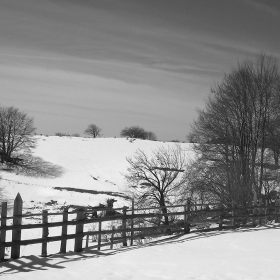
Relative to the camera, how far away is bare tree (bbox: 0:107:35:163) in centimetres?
4512

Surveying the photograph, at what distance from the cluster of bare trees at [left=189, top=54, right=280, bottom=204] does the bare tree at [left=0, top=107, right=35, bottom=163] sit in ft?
86.1

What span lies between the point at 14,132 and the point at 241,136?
2945cm

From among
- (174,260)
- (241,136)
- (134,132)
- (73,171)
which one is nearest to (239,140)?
(241,136)

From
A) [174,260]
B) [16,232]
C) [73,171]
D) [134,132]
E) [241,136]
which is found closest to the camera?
[16,232]

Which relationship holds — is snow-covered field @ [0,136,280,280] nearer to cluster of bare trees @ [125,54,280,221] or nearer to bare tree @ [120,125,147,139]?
cluster of bare trees @ [125,54,280,221]

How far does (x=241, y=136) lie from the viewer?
26609mm

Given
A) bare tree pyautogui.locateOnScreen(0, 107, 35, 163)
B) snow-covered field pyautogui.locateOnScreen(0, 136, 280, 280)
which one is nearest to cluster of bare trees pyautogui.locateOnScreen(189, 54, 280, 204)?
snow-covered field pyautogui.locateOnScreen(0, 136, 280, 280)

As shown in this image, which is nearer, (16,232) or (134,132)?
(16,232)

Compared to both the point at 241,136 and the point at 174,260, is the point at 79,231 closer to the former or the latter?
the point at 174,260

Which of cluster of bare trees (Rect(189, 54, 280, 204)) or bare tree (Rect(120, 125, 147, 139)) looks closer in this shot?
cluster of bare trees (Rect(189, 54, 280, 204))

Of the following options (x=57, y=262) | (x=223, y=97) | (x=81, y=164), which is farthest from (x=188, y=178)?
(x=81, y=164)

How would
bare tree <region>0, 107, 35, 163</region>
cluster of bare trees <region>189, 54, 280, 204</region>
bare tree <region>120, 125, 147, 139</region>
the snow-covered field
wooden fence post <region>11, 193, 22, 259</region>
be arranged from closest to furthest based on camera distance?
the snow-covered field → wooden fence post <region>11, 193, 22, 259</region> → cluster of bare trees <region>189, 54, 280, 204</region> → bare tree <region>0, 107, 35, 163</region> → bare tree <region>120, 125, 147, 139</region>

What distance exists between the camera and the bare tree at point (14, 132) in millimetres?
45125

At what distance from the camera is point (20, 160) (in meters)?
44.8
